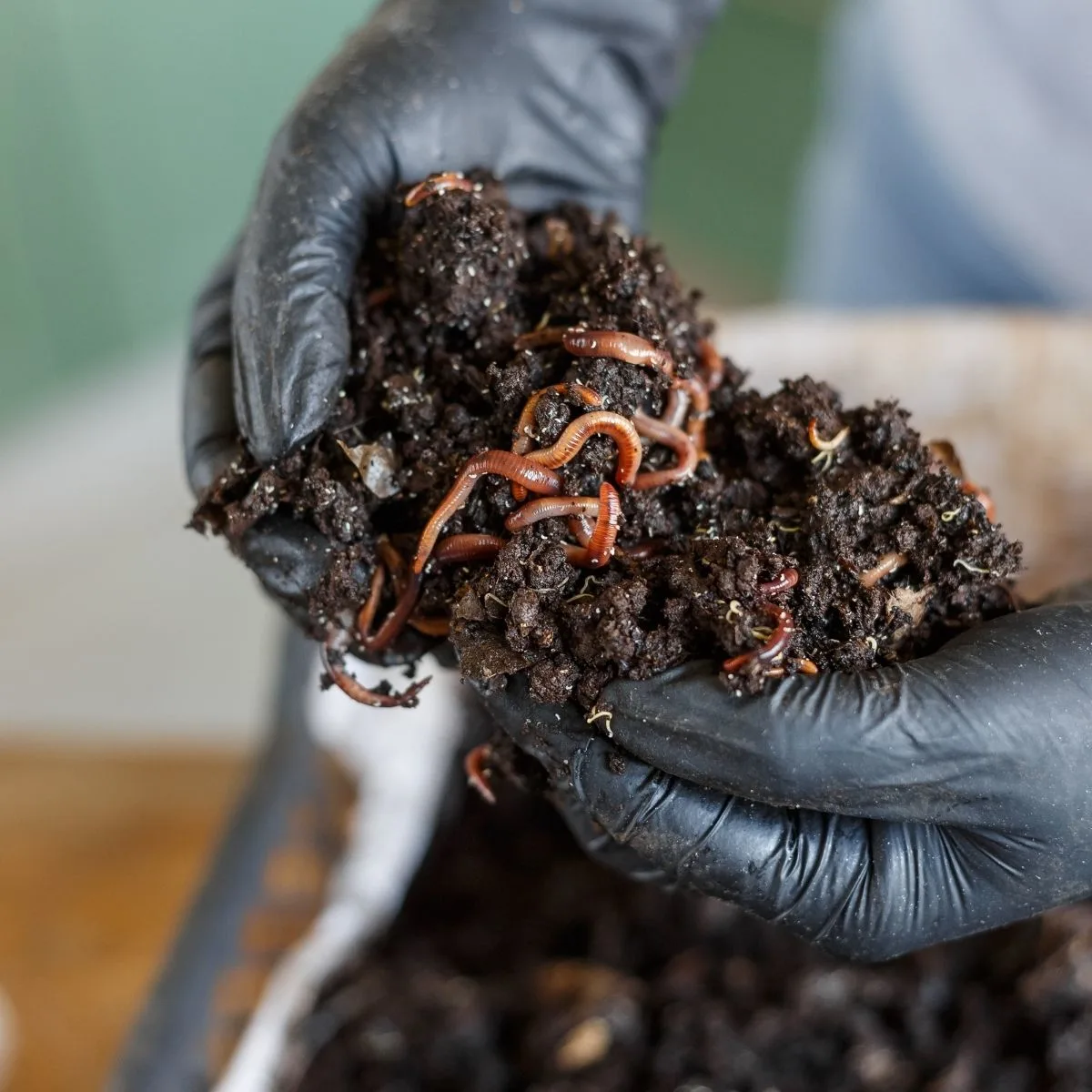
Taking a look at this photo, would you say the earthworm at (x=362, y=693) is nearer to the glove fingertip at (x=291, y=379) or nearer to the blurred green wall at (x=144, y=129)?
the glove fingertip at (x=291, y=379)

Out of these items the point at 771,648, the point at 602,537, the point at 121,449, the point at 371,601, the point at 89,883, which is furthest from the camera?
the point at 121,449

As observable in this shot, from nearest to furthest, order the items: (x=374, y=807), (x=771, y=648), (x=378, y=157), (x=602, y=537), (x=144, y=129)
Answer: (x=771, y=648) → (x=602, y=537) → (x=378, y=157) → (x=374, y=807) → (x=144, y=129)

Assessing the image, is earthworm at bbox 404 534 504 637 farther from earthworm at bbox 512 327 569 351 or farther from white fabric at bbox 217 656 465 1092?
white fabric at bbox 217 656 465 1092

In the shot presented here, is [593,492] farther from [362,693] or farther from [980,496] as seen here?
[980,496]

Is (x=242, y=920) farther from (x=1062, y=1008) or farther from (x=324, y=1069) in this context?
(x=1062, y=1008)

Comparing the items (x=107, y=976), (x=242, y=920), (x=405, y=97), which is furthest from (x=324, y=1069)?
(x=405, y=97)

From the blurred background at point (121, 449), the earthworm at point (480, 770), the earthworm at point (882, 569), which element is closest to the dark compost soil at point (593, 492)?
the earthworm at point (882, 569)

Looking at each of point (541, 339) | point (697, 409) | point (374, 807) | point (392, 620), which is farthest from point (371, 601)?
point (374, 807)
